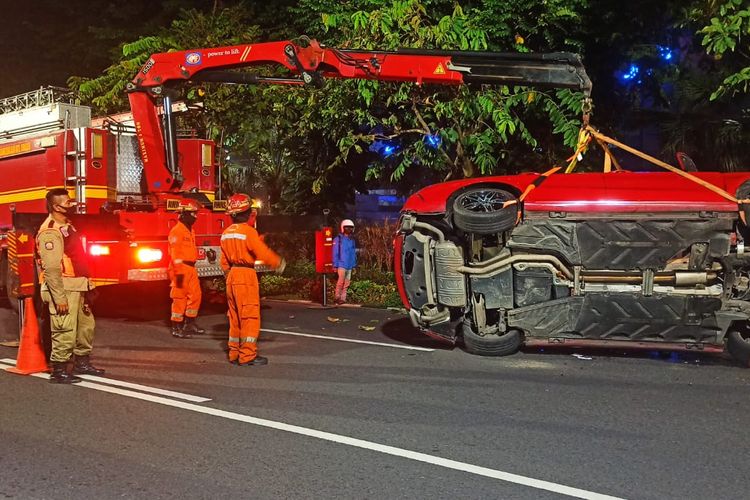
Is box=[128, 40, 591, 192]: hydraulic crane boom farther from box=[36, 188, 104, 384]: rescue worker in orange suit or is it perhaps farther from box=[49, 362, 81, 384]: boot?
box=[49, 362, 81, 384]: boot

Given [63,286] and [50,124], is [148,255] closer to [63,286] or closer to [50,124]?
[63,286]

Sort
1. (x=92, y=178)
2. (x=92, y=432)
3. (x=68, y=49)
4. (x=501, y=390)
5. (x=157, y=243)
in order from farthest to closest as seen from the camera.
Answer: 1. (x=68, y=49)
2. (x=92, y=178)
3. (x=157, y=243)
4. (x=501, y=390)
5. (x=92, y=432)

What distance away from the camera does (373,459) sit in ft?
14.7

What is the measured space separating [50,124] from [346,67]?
519cm

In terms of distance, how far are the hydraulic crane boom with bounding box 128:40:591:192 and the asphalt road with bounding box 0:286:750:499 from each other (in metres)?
2.98

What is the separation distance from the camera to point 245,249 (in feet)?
23.5

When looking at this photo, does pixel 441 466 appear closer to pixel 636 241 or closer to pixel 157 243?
pixel 636 241

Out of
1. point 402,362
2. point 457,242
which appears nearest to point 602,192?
point 457,242

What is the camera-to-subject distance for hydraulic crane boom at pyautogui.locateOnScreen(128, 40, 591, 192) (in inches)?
308

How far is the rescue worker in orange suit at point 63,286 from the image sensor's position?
670cm

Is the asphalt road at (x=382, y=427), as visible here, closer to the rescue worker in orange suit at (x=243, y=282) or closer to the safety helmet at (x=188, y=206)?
the rescue worker in orange suit at (x=243, y=282)

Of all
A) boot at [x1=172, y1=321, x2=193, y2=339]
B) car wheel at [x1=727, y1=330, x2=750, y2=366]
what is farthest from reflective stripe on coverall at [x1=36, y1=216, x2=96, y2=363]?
car wheel at [x1=727, y1=330, x2=750, y2=366]

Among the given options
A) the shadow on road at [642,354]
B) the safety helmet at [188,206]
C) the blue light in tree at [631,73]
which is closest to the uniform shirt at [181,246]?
the safety helmet at [188,206]

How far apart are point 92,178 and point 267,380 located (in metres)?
5.27
